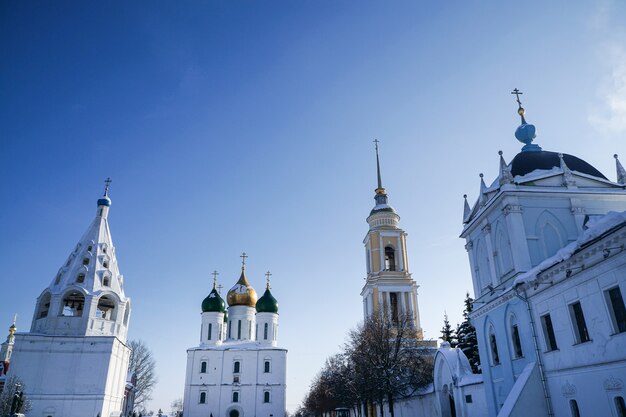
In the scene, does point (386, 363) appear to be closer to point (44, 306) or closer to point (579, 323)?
point (579, 323)

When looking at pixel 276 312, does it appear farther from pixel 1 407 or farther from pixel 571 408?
pixel 571 408

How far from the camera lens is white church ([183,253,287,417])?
45.2 metres

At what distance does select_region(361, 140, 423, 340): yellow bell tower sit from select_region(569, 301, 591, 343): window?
22607 millimetres

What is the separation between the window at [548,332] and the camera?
13.1 m

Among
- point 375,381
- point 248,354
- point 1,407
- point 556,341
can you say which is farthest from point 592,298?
point 248,354

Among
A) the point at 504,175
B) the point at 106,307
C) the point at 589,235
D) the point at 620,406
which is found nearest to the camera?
the point at 620,406

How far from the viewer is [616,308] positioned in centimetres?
1059

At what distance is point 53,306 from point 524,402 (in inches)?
953

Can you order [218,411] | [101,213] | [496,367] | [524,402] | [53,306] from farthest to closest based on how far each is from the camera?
[218,411] < [101,213] < [53,306] < [496,367] < [524,402]

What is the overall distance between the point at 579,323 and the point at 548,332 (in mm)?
1596

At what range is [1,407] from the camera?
73.8 feet

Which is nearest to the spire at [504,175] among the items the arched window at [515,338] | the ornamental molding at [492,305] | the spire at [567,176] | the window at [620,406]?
the spire at [567,176]

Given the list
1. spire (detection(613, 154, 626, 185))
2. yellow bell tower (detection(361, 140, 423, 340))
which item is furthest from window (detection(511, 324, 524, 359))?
yellow bell tower (detection(361, 140, 423, 340))

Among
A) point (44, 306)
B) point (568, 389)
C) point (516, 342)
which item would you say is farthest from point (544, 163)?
point (44, 306)
